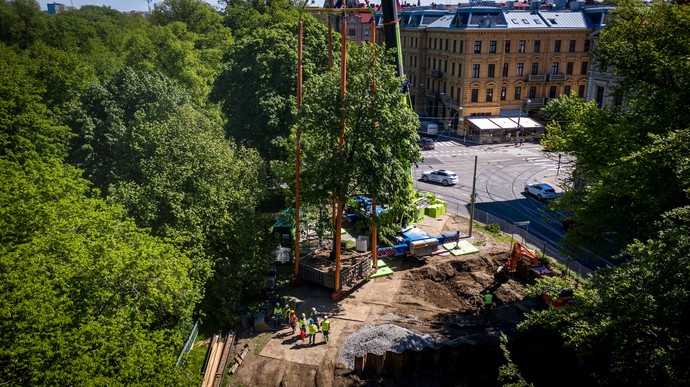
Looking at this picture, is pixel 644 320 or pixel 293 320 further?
pixel 293 320

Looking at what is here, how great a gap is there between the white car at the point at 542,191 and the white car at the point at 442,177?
22.8 feet

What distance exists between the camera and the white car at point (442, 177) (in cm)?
5072

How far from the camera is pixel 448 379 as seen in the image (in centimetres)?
2184

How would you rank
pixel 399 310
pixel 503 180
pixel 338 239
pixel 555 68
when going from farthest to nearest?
pixel 555 68, pixel 503 180, pixel 338 239, pixel 399 310

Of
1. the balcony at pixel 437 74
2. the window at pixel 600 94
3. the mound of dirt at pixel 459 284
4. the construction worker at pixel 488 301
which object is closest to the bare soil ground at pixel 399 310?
the mound of dirt at pixel 459 284

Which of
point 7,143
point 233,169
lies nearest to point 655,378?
point 233,169

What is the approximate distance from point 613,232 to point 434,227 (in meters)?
15.5

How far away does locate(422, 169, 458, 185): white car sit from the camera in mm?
50719

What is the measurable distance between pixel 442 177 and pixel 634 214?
A: 29765 mm

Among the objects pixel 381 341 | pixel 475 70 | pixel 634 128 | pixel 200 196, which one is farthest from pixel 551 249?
pixel 475 70

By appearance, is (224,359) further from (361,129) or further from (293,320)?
(361,129)

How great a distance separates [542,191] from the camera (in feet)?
151

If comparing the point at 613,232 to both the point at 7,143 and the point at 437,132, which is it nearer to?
the point at 7,143

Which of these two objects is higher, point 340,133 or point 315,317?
point 340,133
